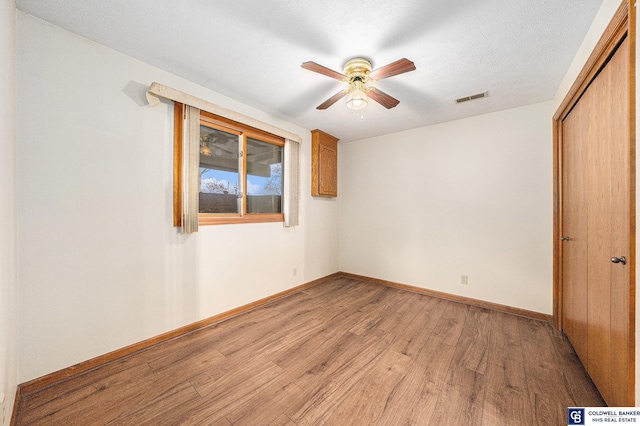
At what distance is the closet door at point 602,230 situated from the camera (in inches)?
48.7

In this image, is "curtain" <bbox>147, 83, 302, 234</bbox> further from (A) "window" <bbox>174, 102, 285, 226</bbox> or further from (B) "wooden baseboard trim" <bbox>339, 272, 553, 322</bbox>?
(B) "wooden baseboard trim" <bbox>339, 272, 553, 322</bbox>

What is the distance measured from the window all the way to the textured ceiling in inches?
19.2

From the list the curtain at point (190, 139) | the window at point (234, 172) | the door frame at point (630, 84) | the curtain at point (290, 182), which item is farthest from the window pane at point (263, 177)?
the door frame at point (630, 84)

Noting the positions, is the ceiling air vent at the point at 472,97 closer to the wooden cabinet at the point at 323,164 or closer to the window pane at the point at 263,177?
the wooden cabinet at the point at 323,164

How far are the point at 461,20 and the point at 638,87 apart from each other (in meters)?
1.01

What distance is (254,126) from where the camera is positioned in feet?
9.45

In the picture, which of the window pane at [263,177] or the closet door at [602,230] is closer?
the closet door at [602,230]

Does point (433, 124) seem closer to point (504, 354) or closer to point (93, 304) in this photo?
Result: point (504, 354)

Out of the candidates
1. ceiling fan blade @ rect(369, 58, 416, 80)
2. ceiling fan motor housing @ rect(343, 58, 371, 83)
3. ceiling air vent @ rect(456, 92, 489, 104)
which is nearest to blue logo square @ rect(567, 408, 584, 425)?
ceiling fan blade @ rect(369, 58, 416, 80)

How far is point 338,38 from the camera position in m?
1.72

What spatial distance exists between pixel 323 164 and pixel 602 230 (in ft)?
10.3

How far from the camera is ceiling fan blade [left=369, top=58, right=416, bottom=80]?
5.36 ft

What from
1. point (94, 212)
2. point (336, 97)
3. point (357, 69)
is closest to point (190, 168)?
point (94, 212)

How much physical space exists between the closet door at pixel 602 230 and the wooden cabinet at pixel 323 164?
9.39 ft
